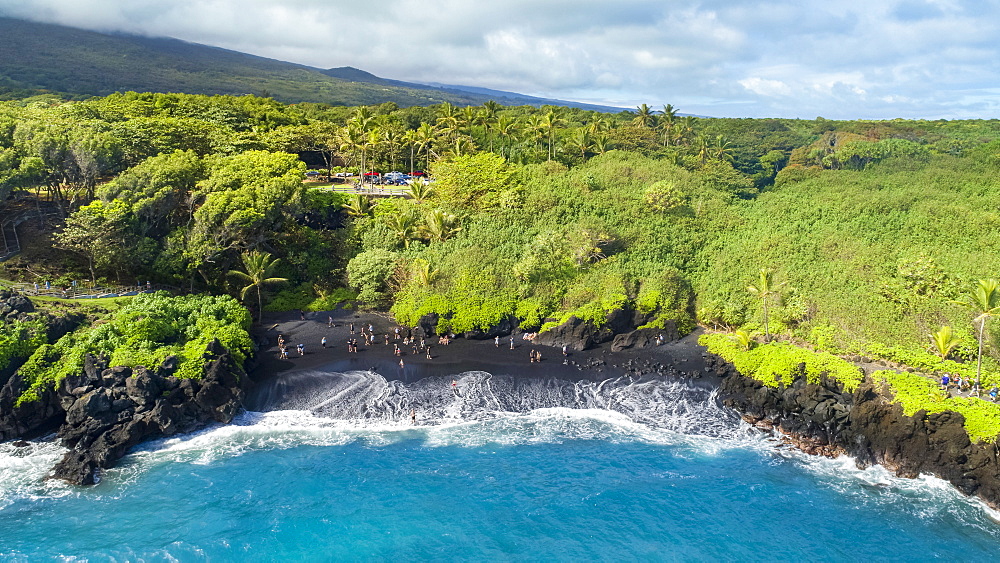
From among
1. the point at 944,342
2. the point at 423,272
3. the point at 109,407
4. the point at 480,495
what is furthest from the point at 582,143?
the point at 109,407

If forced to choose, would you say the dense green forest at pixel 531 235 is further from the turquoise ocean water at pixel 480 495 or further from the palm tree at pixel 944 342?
the turquoise ocean water at pixel 480 495

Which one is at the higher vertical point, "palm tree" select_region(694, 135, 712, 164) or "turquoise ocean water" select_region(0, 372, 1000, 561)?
"palm tree" select_region(694, 135, 712, 164)

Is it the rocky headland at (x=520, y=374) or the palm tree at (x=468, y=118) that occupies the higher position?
the palm tree at (x=468, y=118)

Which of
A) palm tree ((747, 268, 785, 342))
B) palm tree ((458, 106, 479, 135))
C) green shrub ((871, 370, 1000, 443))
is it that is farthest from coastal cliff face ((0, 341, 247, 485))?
palm tree ((458, 106, 479, 135))

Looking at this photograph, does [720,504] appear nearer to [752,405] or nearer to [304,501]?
[752,405]

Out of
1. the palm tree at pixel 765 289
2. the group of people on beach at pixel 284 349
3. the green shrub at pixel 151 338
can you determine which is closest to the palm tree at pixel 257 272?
the green shrub at pixel 151 338

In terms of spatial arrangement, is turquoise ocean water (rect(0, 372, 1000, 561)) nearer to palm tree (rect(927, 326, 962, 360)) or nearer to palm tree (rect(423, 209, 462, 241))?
palm tree (rect(927, 326, 962, 360))

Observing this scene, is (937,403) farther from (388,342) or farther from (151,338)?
(151,338)
